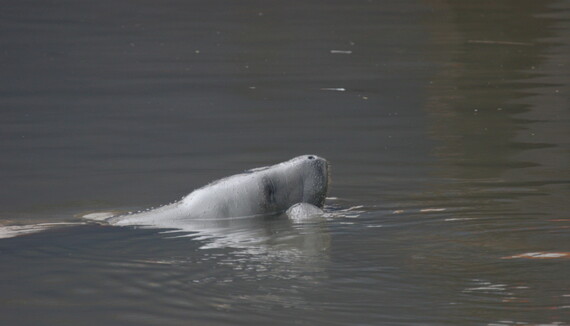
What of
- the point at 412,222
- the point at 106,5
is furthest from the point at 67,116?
the point at 106,5

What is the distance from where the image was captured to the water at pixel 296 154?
5230 millimetres

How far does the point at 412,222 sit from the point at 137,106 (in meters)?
5.41

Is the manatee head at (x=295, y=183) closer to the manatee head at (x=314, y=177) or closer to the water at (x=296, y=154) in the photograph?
the manatee head at (x=314, y=177)

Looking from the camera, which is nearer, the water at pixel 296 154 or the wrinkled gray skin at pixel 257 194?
the water at pixel 296 154

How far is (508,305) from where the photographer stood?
5.00 meters

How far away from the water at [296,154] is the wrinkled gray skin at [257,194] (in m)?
0.18

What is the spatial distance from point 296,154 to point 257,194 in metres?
2.09

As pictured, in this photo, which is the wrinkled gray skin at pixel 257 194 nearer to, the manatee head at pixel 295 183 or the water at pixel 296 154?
the manatee head at pixel 295 183

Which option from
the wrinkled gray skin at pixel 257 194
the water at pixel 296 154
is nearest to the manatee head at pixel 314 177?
the wrinkled gray skin at pixel 257 194

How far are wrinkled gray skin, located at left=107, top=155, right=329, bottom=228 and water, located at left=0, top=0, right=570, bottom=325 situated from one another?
0.58 ft

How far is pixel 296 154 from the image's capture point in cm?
898

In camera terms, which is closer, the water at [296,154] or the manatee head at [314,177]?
the water at [296,154]

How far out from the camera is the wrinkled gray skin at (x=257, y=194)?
690cm

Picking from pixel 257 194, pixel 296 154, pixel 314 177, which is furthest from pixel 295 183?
pixel 296 154
